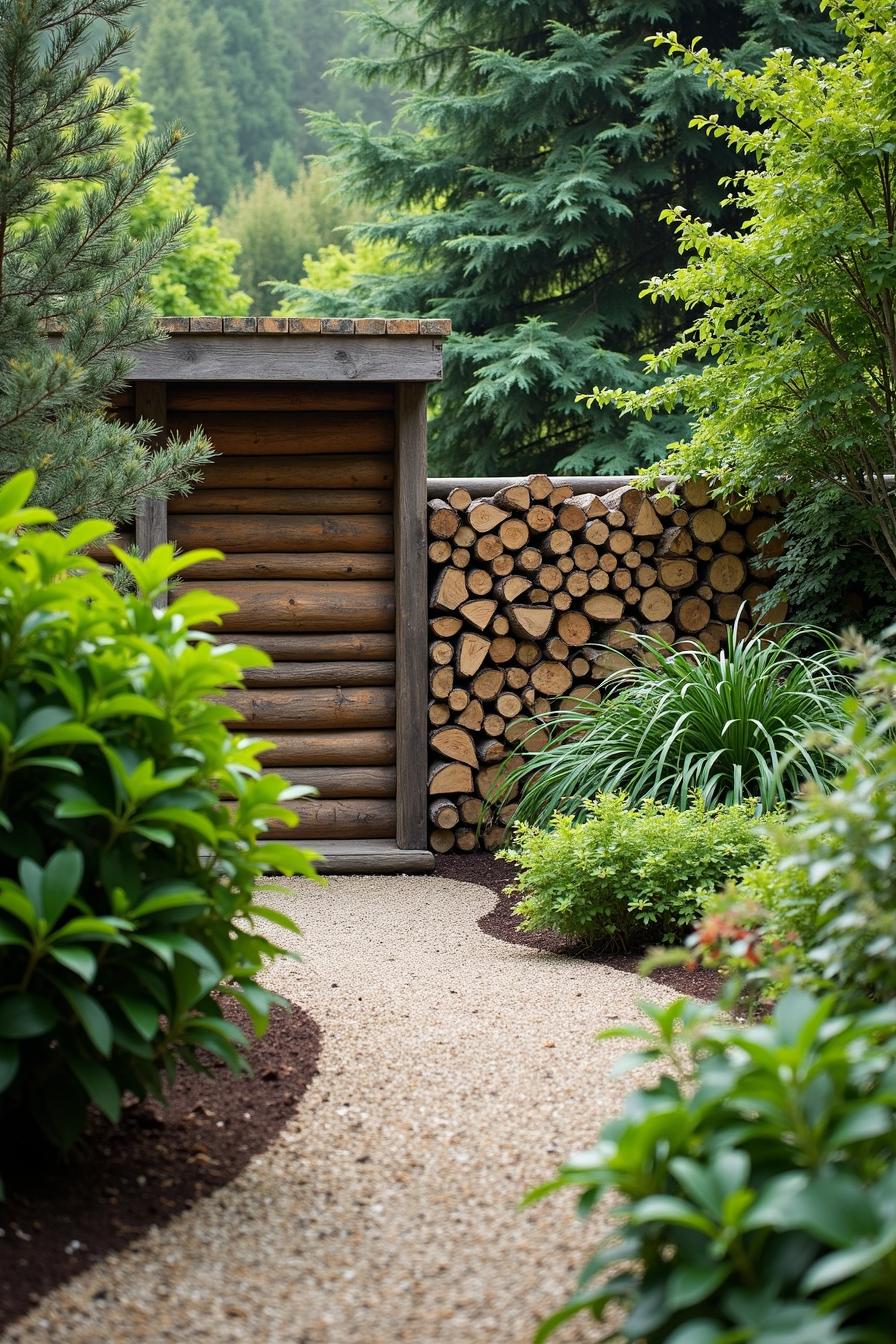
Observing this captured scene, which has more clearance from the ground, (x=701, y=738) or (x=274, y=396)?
(x=274, y=396)

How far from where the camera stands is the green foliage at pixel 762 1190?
49.3 inches

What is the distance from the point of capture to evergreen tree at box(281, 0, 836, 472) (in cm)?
1095

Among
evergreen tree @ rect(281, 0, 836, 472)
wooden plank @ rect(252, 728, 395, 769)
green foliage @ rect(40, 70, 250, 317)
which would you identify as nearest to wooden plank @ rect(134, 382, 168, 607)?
wooden plank @ rect(252, 728, 395, 769)

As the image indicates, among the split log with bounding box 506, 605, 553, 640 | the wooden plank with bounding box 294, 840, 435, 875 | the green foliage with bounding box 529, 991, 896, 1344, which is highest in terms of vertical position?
the split log with bounding box 506, 605, 553, 640

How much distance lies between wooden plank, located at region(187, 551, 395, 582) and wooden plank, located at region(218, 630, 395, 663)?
27 centimetres

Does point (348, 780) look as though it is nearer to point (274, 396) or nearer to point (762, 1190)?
point (274, 396)

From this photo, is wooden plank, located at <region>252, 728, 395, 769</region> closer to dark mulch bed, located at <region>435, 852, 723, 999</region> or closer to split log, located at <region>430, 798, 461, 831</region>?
split log, located at <region>430, 798, 461, 831</region>

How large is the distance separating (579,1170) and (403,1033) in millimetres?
1562

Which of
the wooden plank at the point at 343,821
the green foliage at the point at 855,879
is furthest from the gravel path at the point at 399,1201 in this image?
the wooden plank at the point at 343,821

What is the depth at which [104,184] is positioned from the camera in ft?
12.3

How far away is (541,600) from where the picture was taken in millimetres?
5809

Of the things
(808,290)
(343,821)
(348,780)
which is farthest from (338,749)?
(808,290)

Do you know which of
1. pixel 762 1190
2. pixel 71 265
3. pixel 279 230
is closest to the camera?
pixel 762 1190

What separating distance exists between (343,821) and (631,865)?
2219 millimetres
